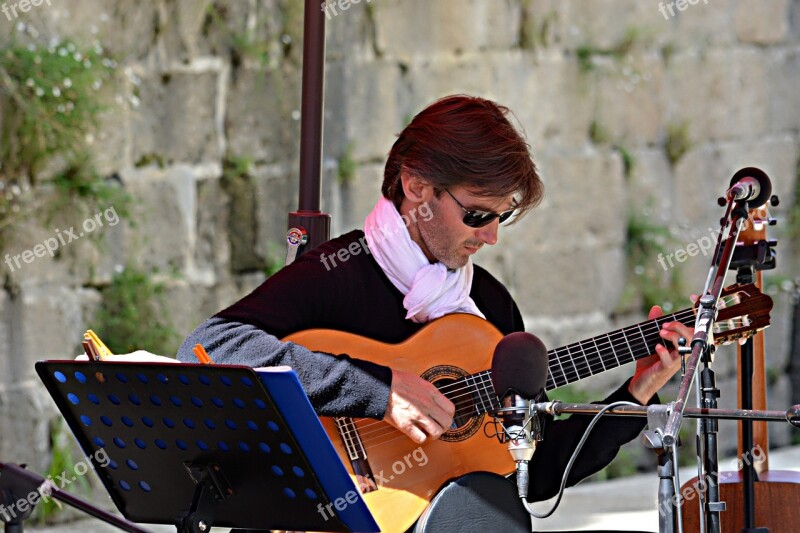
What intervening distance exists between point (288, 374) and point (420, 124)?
1.18 meters

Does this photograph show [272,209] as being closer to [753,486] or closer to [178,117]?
[178,117]

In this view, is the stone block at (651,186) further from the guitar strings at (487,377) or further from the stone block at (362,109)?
the guitar strings at (487,377)

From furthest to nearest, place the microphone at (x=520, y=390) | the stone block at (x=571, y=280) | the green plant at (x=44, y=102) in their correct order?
the stone block at (x=571, y=280)
the green plant at (x=44, y=102)
the microphone at (x=520, y=390)

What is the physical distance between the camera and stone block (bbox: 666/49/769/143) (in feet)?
22.8

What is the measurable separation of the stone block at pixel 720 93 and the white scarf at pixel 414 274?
380 cm

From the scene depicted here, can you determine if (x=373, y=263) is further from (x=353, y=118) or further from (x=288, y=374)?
(x=353, y=118)

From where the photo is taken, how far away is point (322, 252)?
11.0 feet

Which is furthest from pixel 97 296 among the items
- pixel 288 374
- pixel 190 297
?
pixel 288 374

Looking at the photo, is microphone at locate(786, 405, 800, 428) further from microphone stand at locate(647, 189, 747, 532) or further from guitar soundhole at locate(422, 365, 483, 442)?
guitar soundhole at locate(422, 365, 483, 442)

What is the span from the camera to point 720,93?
7.13m

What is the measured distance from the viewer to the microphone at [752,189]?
2934mm

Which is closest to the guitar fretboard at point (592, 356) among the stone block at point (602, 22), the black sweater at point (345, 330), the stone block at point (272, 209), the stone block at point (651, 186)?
the black sweater at point (345, 330)

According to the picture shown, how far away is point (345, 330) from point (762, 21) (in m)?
4.81

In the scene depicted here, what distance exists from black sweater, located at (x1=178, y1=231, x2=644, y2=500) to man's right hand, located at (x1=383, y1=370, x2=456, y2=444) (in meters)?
0.03
